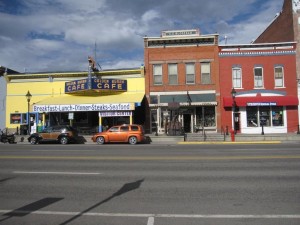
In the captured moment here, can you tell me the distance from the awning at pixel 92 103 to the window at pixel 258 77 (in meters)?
10.9

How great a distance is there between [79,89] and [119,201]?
1025 inches

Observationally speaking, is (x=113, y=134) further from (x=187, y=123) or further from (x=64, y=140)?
(x=187, y=123)

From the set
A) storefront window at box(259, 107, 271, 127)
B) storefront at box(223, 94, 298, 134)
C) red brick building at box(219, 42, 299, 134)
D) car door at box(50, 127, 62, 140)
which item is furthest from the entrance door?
car door at box(50, 127, 62, 140)

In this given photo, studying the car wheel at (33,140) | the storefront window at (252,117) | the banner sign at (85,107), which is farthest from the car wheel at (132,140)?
the storefront window at (252,117)

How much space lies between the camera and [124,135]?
25.2 m

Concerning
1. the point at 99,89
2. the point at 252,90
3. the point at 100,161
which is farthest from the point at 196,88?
the point at 100,161

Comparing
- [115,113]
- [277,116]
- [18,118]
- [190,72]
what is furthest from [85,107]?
[277,116]

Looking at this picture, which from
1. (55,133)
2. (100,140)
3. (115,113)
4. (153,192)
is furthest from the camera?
(115,113)

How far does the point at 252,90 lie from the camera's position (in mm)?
31250

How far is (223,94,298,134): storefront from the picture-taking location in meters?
30.4

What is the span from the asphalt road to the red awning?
17458 millimetres

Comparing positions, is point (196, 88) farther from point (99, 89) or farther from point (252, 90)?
point (99, 89)

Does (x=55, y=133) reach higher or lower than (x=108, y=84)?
lower

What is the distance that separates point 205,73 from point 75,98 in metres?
12.9
